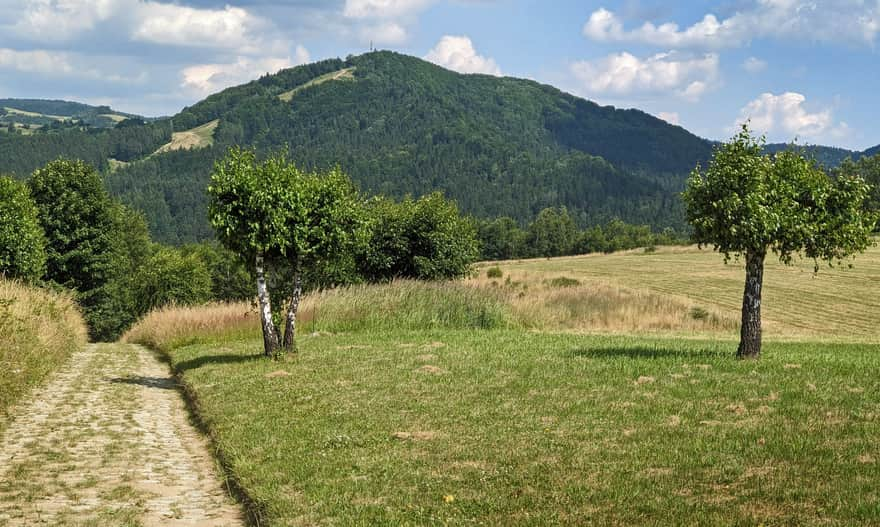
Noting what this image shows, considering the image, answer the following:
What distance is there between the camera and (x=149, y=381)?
61.4ft

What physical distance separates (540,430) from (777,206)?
7972 mm

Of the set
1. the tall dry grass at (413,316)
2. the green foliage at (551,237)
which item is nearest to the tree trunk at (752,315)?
the tall dry grass at (413,316)

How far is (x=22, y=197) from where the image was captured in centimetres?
3956

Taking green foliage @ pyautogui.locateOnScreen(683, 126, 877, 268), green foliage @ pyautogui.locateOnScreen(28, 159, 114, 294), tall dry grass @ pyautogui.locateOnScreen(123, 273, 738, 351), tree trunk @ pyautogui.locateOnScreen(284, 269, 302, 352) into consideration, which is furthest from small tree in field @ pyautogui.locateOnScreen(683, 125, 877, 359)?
A: green foliage @ pyautogui.locateOnScreen(28, 159, 114, 294)

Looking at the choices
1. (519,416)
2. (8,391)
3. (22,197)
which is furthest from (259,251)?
(22,197)

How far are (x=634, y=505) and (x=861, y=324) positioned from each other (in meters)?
33.6

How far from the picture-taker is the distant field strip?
1432 inches

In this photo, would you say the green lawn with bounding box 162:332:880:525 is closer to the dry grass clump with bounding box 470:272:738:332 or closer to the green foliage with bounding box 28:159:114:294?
the dry grass clump with bounding box 470:272:738:332

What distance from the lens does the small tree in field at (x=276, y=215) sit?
1744cm

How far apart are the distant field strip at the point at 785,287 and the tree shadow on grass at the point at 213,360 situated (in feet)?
71.3

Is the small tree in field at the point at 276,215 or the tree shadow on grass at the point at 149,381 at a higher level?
the small tree in field at the point at 276,215

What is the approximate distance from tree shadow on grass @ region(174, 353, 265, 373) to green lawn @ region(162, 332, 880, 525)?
1.86m

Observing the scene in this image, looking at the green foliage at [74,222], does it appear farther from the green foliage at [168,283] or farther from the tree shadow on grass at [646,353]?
the tree shadow on grass at [646,353]

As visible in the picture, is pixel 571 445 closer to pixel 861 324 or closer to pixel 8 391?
pixel 8 391
